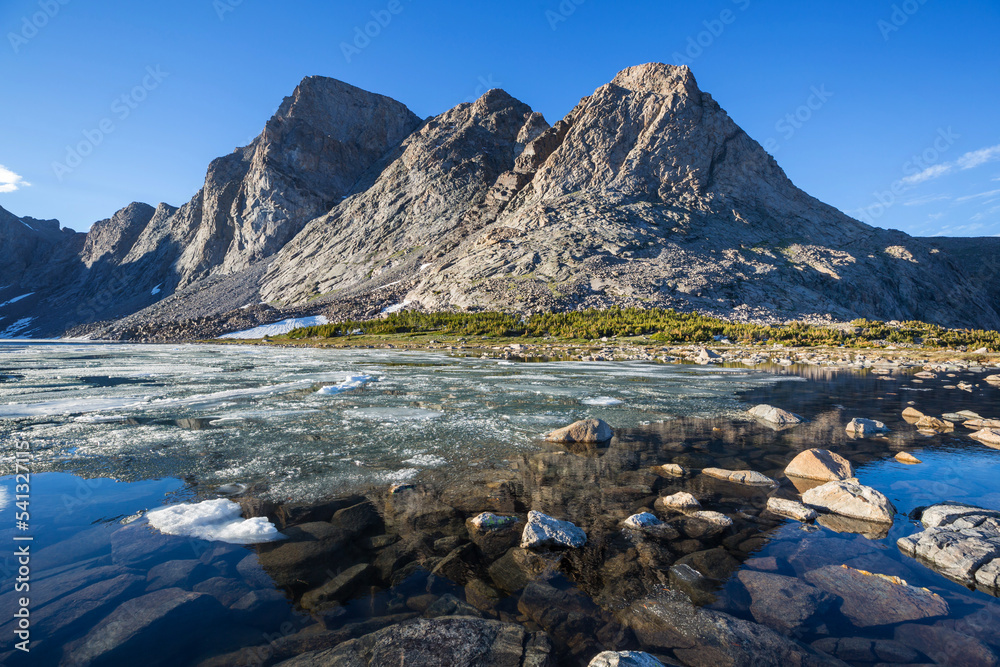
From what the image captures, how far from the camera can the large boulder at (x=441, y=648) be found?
3266 millimetres

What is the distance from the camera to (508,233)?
292 ft

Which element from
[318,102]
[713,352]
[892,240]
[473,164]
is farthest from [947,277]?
[318,102]

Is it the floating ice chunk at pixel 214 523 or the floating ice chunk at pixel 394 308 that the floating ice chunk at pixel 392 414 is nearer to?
the floating ice chunk at pixel 214 523

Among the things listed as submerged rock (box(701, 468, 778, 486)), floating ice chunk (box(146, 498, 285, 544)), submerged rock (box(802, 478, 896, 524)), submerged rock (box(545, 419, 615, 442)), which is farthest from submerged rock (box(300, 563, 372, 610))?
submerged rock (box(802, 478, 896, 524))

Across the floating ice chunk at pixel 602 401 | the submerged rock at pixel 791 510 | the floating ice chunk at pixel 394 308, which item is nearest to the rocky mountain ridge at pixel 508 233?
the floating ice chunk at pixel 394 308

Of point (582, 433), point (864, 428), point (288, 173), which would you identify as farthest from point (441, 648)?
point (288, 173)

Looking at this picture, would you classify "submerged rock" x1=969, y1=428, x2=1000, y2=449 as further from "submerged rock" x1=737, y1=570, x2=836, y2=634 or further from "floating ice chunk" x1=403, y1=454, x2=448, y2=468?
"floating ice chunk" x1=403, y1=454, x2=448, y2=468

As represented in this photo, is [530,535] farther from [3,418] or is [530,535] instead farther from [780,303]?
[780,303]

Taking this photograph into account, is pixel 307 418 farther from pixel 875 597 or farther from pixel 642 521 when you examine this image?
pixel 875 597

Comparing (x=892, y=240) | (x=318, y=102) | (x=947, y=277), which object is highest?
(x=318, y=102)

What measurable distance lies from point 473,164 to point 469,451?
13031 cm

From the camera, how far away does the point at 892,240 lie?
302 ft

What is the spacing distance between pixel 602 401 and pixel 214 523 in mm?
11907

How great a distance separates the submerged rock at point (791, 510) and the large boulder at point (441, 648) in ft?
14.7
